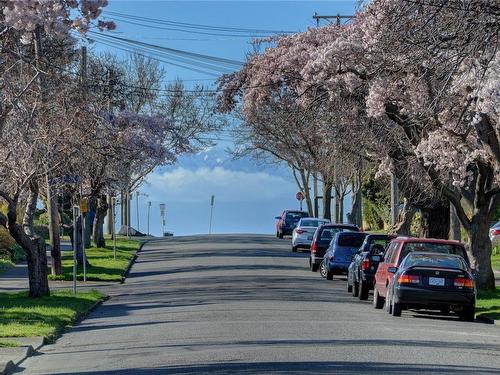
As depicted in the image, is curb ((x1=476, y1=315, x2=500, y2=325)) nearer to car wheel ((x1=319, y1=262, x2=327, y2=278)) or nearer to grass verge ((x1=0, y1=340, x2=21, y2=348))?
grass verge ((x1=0, y1=340, x2=21, y2=348))

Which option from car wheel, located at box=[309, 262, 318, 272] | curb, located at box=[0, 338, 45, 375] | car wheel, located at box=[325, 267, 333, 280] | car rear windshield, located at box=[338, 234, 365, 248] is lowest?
curb, located at box=[0, 338, 45, 375]

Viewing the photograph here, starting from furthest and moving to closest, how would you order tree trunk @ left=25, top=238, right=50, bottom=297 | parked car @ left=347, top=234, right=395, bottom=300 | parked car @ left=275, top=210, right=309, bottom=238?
parked car @ left=275, top=210, right=309, bottom=238 → parked car @ left=347, top=234, right=395, bottom=300 → tree trunk @ left=25, top=238, right=50, bottom=297

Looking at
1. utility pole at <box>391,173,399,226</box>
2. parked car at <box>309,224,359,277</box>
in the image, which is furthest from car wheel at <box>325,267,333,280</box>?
utility pole at <box>391,173,399,226</box>

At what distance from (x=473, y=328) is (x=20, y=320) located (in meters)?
8.96

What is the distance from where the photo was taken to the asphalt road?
14016mm

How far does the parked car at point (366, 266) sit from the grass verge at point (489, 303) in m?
2.72

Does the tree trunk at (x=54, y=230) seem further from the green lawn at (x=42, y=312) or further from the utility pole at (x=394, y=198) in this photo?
the utility pole at (x=394, y=198)

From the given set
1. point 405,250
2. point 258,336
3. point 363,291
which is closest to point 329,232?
point 363,291

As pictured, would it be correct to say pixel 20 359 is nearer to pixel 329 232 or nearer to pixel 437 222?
pixel 437 222

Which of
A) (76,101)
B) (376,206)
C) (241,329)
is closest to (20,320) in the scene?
(241,329)

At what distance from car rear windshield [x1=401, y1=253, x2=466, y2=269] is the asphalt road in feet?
3.82

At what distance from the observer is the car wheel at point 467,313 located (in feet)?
72.6

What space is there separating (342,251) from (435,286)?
1158 cm

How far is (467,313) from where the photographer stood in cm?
2230
